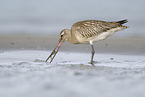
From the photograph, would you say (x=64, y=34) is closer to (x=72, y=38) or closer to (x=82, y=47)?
(x=72, y=38)

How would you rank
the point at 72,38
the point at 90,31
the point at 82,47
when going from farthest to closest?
the point at 82,47
the point at 72,38
the point at 90,31

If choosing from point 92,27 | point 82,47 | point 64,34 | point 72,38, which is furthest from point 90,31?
point 82,47

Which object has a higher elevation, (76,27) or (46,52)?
(76,27)

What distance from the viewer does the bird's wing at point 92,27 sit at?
742 centimetres

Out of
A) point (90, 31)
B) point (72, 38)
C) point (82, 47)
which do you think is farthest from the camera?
point (82, 47)

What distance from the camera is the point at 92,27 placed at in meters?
7.50

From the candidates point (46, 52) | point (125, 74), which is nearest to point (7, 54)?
point (46, 52)

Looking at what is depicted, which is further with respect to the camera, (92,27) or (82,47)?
(82,47)

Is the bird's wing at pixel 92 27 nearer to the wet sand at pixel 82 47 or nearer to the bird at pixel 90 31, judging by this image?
the bird at pixel 90 31

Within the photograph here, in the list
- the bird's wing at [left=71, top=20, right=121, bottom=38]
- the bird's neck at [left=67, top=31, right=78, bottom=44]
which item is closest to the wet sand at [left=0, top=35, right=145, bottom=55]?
the bird's neck at [left=67, top=31, right=78, bottom=44]

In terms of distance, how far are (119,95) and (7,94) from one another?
54.5 inches

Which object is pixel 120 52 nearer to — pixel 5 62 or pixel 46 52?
pixel 46 52

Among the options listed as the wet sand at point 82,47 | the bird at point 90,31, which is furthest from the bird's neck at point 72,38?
the wet sand at point 82,47

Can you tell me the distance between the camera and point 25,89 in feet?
11.9
